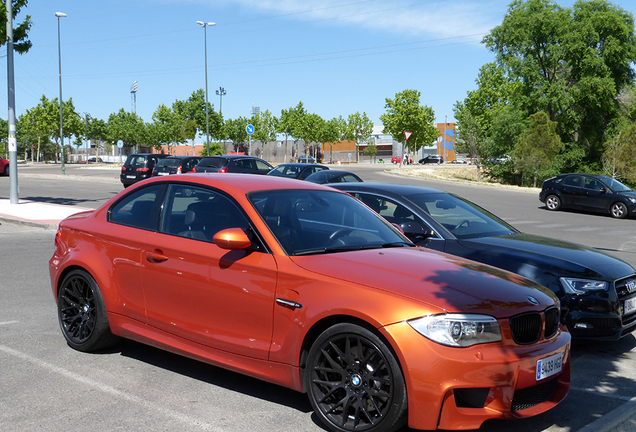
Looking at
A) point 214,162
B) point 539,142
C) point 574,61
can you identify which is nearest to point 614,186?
point 539,142

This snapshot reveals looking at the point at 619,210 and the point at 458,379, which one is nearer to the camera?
the point at 458,379

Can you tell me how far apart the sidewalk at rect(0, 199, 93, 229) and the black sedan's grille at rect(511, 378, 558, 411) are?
492 inches

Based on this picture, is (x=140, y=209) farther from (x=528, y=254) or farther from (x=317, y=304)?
(x=528, y=254)

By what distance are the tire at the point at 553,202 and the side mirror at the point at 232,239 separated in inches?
826

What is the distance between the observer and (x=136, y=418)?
3.82 metres

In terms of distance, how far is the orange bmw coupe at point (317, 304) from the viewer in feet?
10.8

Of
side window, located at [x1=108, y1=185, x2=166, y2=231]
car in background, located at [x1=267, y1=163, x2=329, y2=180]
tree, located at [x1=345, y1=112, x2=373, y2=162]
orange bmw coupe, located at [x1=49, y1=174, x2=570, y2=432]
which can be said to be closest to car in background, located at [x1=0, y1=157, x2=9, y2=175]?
car in background, located at [x1=267, y1=163, x2=329, y2=180]

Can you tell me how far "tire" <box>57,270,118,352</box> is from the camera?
497 centimetres

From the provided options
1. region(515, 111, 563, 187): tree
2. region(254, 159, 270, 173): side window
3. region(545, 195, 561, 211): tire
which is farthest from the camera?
region(515, 111, 563, 187): tree

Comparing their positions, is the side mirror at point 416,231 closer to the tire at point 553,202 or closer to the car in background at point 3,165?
the tire at point 553,202

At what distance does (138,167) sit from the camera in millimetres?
30000

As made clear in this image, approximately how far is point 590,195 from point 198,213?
798 inches

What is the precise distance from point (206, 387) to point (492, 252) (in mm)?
2994

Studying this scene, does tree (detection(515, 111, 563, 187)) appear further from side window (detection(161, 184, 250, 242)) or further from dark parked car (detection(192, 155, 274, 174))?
side window (detection(161, 184, 250, 242))
